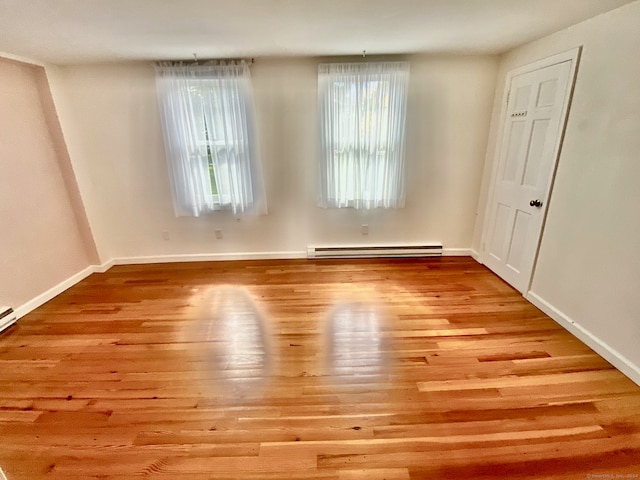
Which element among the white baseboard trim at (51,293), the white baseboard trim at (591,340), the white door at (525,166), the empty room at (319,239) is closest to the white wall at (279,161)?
the empty room at (319,239)

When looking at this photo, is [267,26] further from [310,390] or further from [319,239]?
[310,390]

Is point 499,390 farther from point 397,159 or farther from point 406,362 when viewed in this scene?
point 397,159

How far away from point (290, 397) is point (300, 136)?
108 inches

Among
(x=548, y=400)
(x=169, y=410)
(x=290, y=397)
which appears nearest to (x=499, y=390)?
(x=548, y=400)

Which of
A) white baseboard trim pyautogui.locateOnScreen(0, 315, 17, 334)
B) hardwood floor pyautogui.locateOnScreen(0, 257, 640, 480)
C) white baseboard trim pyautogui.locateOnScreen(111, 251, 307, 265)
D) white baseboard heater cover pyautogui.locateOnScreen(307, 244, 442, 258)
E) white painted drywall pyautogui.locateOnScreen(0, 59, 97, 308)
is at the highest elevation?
white painted drywall pyautogui.locateOnScreen(0, 59, 97, 308)

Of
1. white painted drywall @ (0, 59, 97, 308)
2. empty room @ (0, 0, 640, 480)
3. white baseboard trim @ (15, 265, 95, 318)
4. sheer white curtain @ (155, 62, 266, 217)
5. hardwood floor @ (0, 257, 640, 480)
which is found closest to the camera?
hardwood floor @ (0, 257, 640, 480)

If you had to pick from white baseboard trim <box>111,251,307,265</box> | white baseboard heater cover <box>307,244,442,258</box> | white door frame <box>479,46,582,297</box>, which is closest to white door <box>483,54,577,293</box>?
white door frame <box>479,46,582,297</box>

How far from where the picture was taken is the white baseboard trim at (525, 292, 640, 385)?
1.96 meters

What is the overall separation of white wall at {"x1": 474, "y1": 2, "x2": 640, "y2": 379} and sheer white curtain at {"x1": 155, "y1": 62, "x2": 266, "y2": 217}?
2959mm

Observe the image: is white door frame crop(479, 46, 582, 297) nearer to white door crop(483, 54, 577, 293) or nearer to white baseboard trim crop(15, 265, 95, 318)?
white door crop(483, 54, 577, 293)

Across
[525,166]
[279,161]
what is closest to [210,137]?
[279,161]

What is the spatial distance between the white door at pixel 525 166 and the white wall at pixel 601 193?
121 mm

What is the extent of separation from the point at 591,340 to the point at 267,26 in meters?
3.38

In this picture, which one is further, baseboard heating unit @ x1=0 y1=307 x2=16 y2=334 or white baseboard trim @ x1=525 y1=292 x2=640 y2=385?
baseboard heating unit @ x1=0 y1=307 x2=16 y2=334
